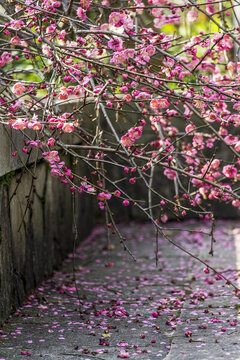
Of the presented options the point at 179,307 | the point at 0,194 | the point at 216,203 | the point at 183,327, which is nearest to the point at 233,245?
the point at 216,203

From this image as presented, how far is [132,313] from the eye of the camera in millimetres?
3393

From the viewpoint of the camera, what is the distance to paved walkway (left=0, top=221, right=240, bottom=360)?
107 inches

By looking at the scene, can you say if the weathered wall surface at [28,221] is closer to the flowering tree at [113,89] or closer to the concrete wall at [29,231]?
the concrete wall at [29,231]

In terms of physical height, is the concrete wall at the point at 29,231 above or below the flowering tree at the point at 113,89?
below

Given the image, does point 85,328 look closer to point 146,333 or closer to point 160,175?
point 146,333

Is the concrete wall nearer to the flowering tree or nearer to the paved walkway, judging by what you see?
the paved walkway

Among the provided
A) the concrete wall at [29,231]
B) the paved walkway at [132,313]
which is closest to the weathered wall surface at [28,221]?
the concrete wall at [29,231]

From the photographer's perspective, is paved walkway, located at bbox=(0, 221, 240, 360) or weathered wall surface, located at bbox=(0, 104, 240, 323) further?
weathered wall surface, located at bbox=(0, 104, 240, 323)

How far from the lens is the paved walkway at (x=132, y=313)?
2727 millimetres

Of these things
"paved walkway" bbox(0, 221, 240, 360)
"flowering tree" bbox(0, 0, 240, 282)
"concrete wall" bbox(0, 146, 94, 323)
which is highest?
"flowering tree" bbox(0, 0, 240, 282)

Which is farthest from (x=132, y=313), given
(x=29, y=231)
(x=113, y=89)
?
(x=113, y=89)

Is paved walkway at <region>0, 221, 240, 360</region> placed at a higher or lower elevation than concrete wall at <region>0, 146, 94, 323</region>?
lower

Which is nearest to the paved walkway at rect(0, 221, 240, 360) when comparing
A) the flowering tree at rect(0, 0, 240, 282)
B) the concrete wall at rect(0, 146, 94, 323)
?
the concrete wall at rect(0, 146, 94, 323)

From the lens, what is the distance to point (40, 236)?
4090mm
